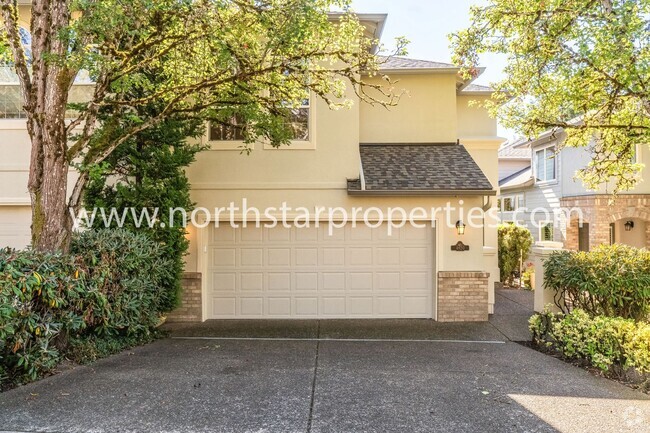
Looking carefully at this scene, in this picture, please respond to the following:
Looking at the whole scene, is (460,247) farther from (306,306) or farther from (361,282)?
(306,306)

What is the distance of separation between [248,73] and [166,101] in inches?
67.7

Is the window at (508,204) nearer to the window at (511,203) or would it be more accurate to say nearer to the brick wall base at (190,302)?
the window at (511,203)

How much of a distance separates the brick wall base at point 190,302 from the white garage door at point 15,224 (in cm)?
386

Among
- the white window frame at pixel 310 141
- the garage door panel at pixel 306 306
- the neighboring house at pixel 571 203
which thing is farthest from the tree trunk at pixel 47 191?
the neighboring house at pixel 571 203

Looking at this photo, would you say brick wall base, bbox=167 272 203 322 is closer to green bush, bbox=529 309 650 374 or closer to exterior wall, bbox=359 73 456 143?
exterior wall, bbox=359 73 456 143

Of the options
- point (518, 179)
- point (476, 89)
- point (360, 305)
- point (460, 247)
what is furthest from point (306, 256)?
point (518, 179)

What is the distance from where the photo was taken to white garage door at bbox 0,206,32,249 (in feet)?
29.3

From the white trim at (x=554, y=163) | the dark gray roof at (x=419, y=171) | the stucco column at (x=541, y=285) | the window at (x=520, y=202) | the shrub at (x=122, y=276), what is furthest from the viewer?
the window at (x=520, y=202)

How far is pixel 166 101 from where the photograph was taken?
7043 mm

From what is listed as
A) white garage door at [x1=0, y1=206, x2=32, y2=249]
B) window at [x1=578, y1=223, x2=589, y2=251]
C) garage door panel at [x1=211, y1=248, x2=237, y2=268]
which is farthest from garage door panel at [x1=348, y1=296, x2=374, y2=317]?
window at [x1=578, y1=223, x2=589, y2=251]

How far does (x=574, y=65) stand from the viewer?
730 cm

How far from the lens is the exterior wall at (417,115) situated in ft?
32.6

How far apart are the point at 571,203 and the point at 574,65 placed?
372 inches

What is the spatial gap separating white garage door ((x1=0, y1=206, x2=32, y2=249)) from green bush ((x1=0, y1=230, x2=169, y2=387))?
3.65m
